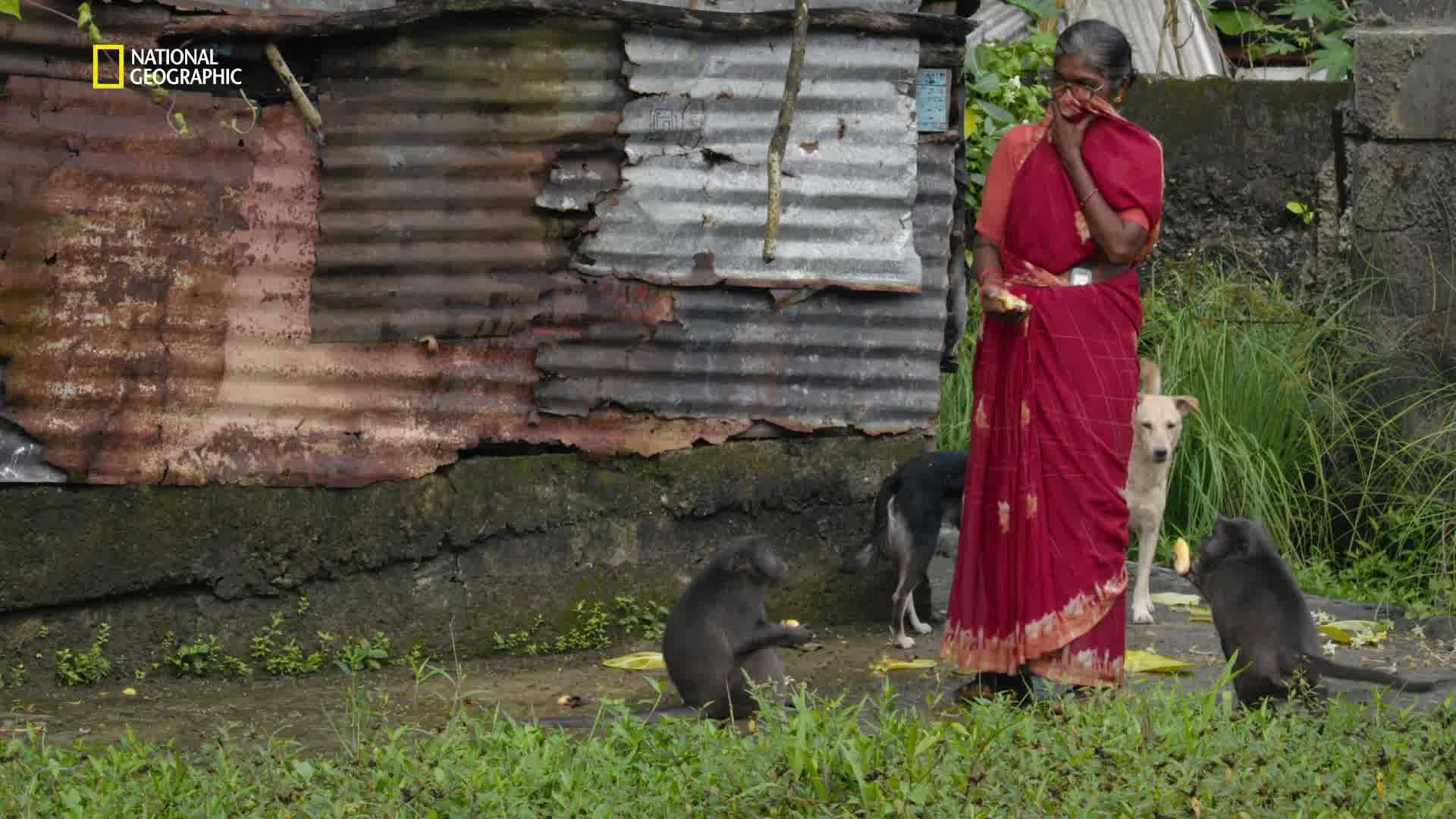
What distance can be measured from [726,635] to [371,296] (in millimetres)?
2158

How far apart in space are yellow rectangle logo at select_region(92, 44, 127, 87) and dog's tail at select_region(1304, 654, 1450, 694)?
4546 mm

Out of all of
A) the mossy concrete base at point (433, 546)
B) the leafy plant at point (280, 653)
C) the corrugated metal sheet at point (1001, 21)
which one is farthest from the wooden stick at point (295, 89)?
the corrugated metal sheet at point (1001, 21)

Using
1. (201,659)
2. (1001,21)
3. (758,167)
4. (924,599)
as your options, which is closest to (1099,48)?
(758,167)

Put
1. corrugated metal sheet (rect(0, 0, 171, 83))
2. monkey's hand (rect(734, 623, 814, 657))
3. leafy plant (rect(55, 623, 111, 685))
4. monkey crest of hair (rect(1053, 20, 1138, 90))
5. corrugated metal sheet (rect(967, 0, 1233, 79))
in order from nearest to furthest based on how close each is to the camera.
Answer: monkey crest of hair (rect(1053, 20, 1138, 90)) → monkey's hand (rect(734, 623, 814, 657)) → corrugated metal sheet (rect(0, 0, 171, 83)) → leafy plant (rect(55, 623, 111, 685)) → corrugated metal sheet (rect(967, 0, 1233, 79))

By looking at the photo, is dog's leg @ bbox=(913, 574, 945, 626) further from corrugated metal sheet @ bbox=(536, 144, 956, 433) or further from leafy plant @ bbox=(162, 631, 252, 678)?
leafy plant @ bbox=(162, 631, 252, 678)

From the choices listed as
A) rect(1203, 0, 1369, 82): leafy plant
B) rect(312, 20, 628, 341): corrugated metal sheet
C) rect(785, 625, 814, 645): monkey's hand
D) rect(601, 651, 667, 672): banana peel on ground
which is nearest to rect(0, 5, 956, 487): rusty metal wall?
rect(312, 20, 628, 341): corrugated metal sheet

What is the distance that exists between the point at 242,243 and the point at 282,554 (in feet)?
3.88

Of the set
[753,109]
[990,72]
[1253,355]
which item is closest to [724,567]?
[753,109]

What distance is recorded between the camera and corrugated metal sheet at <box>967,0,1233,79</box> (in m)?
13.0

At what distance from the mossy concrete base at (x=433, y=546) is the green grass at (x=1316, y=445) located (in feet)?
6.20

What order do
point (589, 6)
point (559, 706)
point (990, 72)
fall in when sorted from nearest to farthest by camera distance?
point (559, 706) < point (589, 6) < point (990, 72)

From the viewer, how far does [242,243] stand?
680 centimetres

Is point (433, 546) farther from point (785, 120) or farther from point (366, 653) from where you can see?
point (785, 120)

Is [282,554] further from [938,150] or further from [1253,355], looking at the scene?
[1253,355]
